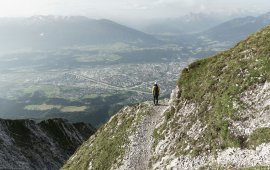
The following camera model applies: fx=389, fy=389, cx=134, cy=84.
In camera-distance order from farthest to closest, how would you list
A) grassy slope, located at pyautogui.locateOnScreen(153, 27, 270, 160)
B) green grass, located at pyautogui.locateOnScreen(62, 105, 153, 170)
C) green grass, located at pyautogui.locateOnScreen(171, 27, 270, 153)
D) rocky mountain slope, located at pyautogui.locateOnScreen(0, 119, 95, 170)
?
1. rocky mountain slope, located at pyautogui.locateOnScreen(0, 119, 95, 170)
2. green grass, located at pyautogui.locateOnScreen(62, 105, 153, 170)
3. green grass, located at pyautogui.locateOnScreen(171, 27, 270, 153)
4. grassy slope, located at pyautogui.locateOnScreen(153, 27, 270, 160)

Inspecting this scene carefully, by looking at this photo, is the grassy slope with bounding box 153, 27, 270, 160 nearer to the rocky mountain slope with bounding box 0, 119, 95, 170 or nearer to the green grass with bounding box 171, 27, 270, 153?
the green grass with bounding box 171, 27, 270, 153

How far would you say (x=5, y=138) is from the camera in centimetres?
11262

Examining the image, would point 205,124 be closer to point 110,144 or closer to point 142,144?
point 142,144

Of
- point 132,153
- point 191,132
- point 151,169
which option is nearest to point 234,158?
point 191,132

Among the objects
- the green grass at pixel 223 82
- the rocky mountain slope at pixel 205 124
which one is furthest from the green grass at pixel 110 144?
the green grass at pixel 223 82

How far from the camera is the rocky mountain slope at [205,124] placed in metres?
46.1

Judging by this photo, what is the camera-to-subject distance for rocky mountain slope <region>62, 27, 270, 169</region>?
46.1 m

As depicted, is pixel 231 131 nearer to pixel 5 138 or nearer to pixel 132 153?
pixel 132 153

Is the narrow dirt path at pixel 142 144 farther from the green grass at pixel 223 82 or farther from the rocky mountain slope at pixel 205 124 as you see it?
the green grass at pixel 223 82

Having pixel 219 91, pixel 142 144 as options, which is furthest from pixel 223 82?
pixel 142 144

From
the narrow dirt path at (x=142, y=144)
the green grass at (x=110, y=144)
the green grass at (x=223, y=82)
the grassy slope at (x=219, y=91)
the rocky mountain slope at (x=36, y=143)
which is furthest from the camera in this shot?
the rocky mountain slope at (x=36, y=143)

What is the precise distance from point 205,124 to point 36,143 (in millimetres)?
81277

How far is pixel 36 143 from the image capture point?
123 meters

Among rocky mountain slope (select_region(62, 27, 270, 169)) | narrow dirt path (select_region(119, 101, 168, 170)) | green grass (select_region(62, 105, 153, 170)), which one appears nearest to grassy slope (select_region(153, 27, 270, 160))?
rocky mountain slope (select_region(62, 27, 270, 169))
